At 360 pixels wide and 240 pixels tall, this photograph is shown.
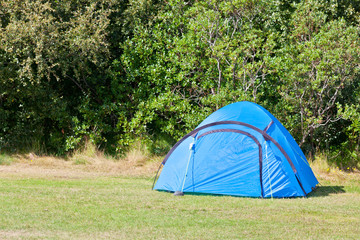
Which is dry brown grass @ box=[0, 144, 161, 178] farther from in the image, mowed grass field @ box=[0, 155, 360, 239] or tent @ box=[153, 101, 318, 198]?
tent @ box=[153, 101, 318, 198]

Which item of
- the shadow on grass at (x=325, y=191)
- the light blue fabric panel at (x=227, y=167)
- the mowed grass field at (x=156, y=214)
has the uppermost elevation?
the light blue fabric panel at (x=227, y=167)

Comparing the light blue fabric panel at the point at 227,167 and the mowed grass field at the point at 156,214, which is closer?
the mowed grass field at the point at 156,214

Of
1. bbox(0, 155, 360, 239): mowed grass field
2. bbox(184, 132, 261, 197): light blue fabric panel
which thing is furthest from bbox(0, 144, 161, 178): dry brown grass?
bbox(184, 132, 261, 197): light blue fabric panel

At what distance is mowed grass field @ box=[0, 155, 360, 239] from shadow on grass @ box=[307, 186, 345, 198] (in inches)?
0.9

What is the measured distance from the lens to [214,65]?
Answer: 15.6 meters

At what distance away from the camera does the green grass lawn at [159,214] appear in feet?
21.7

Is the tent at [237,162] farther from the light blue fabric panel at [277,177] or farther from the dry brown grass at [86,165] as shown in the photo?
the dry brown grass at [86,165]

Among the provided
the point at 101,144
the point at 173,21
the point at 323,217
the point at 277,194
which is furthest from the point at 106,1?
the point at 323,217

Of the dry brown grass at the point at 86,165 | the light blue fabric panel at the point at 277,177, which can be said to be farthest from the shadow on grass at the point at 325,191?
the dry brown grass at the point at 86,165

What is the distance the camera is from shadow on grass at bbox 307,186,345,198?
33.9 ft

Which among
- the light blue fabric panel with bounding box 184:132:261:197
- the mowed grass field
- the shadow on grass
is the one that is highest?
the light blue fabric panel with bounding box 184:132:261:197

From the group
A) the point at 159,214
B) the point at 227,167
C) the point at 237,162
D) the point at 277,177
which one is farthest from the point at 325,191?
the point at 159,214

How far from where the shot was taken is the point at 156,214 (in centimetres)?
775

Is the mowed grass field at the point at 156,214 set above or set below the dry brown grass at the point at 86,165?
above
